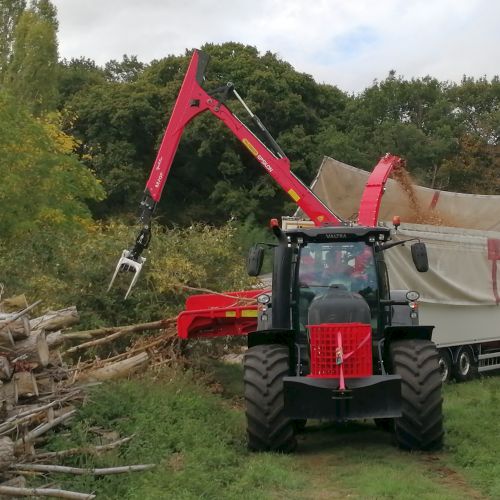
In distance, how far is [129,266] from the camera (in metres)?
12.4

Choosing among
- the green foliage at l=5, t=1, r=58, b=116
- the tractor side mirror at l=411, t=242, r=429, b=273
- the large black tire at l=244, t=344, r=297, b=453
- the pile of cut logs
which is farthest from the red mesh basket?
the green foliage at l=5, t=1, r=58, b=116

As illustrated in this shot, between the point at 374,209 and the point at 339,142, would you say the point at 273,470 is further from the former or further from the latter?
the point at 339,142

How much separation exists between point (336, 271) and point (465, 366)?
6.89m

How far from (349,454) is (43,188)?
11.4m

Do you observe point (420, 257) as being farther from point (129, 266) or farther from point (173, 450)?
point (129, 266)

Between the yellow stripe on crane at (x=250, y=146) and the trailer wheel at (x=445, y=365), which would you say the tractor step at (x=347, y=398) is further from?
the trailer wheel at (x=445, y=365)

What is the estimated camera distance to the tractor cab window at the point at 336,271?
9.48 m

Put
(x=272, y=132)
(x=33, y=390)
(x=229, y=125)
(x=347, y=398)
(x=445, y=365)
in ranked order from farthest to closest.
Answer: (x=272, y=132)
(x=445, y=365)
(x=229, y=125)
(x=347, y=398)
(x=33, y=390)

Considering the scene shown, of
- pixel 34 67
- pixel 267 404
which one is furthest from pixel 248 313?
pixel 34 67

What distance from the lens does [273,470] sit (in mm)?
7875

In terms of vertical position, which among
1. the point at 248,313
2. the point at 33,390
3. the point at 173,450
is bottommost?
the point at 173,450

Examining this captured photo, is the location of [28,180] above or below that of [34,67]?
below

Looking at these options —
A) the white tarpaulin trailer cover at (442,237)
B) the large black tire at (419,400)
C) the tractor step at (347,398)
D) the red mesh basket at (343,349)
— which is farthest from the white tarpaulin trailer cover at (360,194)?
the tractor step at (347,398)

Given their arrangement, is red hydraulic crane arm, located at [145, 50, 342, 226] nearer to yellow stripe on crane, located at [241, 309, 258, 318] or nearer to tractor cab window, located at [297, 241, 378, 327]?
yellow stripe on crane, located at [241, 309, 258, 318]
